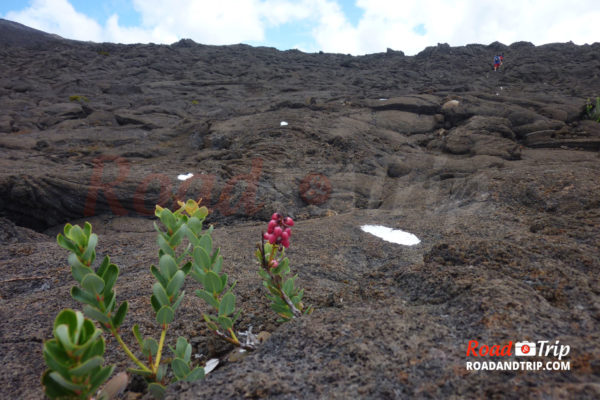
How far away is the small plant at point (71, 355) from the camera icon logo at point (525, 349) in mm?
1084

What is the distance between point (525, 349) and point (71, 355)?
45.4 inches

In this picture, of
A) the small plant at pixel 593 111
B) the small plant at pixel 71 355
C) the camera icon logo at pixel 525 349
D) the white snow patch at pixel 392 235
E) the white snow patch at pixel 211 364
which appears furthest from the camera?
the small plant at pixel 593 111

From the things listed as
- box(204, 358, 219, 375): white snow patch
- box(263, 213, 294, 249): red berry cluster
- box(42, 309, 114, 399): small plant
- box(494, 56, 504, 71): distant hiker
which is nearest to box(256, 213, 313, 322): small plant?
box(263, 213, 294, 249): red berry cluster

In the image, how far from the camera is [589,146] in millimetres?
7027

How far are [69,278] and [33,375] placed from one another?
1314 millimetres

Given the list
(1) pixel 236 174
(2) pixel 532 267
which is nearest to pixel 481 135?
(1) pixel 236 174

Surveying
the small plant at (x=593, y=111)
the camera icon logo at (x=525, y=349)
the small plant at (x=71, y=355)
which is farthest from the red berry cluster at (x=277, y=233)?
the small plant at (x=593, y=111)

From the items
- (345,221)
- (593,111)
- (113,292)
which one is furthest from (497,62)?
(113,292)

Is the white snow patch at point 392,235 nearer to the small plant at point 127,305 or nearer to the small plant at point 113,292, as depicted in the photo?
the small plant at point 127,305

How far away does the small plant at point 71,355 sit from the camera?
29.1 inches

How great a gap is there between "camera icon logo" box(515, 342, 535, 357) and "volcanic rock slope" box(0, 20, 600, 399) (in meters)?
0.05

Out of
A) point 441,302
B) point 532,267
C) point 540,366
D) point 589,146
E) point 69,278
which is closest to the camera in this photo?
point 540,366

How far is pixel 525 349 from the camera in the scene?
3.20 feet

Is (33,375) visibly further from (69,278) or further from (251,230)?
(251,230)
